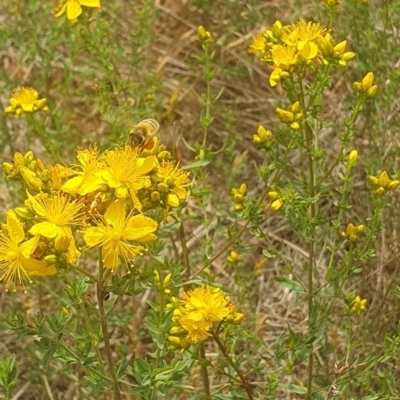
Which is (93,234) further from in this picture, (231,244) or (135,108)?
(135,108)

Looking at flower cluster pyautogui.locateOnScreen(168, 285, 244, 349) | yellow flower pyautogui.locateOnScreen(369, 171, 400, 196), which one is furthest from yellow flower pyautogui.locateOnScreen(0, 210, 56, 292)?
yellow flower pyautogui.locateOnScreen(369, 171, 400, 196)

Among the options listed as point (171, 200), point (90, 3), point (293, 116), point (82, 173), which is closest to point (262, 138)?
point (293, 116)

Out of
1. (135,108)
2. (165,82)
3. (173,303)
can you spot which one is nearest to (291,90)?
(173,303)

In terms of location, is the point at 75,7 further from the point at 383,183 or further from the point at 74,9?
the point at 383,183

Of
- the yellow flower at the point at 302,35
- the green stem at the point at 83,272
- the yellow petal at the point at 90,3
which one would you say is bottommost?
the green stem at the point at 83,272

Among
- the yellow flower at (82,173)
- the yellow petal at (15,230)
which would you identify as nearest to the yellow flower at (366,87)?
the yellow flower at (82,173)

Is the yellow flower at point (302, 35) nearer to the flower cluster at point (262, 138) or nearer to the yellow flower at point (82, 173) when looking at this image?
the flower cluster at point (262, 138)

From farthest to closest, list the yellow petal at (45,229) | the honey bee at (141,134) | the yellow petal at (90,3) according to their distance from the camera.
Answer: the yellow petal at (90,3) → the honey bee at (141,134) → the yellow petal at (45,229)
